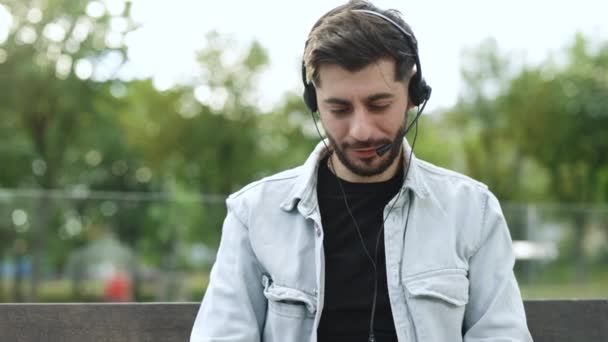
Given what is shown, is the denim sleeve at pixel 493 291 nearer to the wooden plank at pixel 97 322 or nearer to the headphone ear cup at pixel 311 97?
the headphone ear cup at pixel 311 97

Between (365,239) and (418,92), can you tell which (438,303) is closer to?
(365,239)

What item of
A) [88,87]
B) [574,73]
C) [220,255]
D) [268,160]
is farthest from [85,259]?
[574,73]

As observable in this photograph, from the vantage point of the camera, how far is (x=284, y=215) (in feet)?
8.39

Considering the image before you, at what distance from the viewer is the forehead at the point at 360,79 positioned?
2404 millimetres

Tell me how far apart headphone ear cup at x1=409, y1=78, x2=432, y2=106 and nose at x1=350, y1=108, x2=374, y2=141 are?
0.70 ft

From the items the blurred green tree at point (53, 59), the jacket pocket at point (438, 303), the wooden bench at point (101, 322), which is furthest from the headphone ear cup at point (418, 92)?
the blurred green tree at point (53, 59)

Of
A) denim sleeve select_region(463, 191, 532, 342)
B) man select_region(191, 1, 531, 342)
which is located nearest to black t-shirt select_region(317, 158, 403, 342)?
man select_region(191, 1, 531, 342)

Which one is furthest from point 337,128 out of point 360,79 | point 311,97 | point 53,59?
point 53,59

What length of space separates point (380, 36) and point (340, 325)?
82cm

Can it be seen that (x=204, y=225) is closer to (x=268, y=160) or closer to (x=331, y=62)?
(x=331, y=62)

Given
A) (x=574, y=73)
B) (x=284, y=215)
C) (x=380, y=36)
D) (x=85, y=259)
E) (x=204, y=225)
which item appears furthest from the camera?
(x=574, y=73)

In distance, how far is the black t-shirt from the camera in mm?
2465

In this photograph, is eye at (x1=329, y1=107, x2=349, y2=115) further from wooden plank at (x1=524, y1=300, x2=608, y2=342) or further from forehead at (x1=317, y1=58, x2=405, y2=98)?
wooden plank at (x1=524, y1=300, x2=608, y2=342)

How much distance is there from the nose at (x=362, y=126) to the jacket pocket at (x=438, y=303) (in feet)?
1.37
